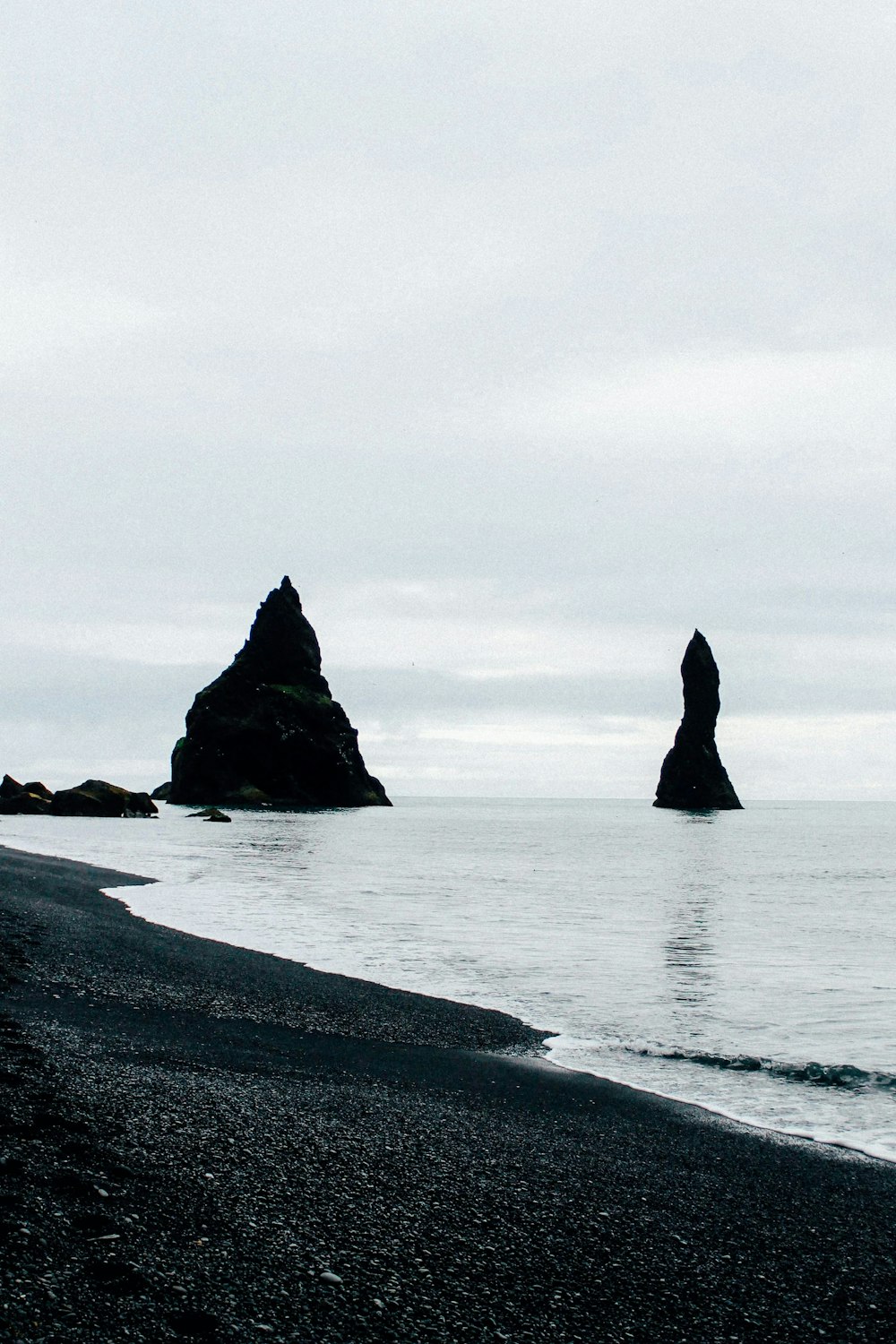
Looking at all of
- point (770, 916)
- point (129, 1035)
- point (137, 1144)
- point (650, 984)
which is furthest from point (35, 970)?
point (770, 916)

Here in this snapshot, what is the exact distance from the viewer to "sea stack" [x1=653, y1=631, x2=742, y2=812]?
16600cm

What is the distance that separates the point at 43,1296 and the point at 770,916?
2760 centimetres

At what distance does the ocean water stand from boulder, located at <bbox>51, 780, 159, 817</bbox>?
133 ft

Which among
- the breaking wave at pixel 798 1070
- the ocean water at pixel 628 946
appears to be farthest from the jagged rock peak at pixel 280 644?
the breaking wave at pixel 798 1070

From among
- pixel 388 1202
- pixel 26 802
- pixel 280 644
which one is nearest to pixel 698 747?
pixel 280 644

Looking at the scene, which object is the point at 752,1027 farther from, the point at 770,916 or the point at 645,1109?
the point at 770,916

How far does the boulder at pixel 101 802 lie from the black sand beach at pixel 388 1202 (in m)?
87.1

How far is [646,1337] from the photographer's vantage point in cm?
450

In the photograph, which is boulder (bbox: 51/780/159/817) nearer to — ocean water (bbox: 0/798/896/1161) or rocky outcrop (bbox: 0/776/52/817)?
rocky outcrop (bbox: 0/776/52/817)

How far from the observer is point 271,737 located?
136m

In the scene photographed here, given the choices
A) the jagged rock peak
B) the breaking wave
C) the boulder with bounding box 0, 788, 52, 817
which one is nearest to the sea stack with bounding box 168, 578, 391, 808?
the jagged rock peak

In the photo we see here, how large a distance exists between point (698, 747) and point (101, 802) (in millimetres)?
104646

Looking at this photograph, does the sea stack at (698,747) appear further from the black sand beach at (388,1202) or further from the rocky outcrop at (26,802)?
the black sand beach at (388,1202)

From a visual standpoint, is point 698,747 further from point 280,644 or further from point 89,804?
point 89,804
